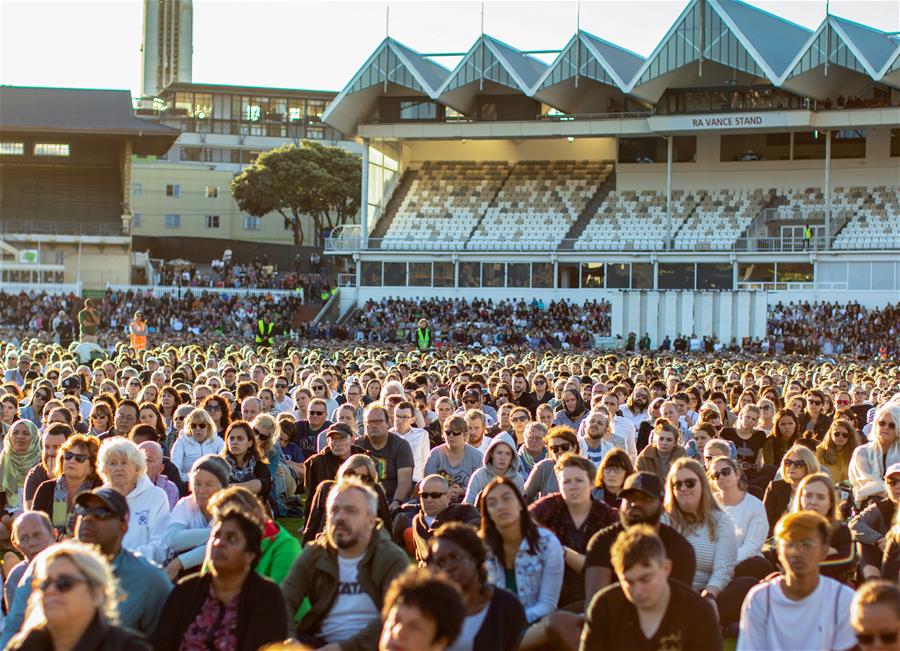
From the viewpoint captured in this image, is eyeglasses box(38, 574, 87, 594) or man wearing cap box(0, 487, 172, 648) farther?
man wearing cap box(0, 487, 172, 648)

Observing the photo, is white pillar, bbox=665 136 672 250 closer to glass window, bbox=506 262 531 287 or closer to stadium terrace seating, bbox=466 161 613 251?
stadium terrace seating, bbox=466 161 613 251

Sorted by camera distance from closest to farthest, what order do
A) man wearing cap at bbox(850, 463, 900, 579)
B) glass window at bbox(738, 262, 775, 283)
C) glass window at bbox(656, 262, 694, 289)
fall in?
man wearing cap at bbox(850, 463, 900, 579) < glass window at bbox(738, 262, 775, 283) < glass window at bbox(656, 262, 694, 289)

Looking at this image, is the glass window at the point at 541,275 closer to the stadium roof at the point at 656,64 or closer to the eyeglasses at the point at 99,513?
the stadium roof at the point at 656,64

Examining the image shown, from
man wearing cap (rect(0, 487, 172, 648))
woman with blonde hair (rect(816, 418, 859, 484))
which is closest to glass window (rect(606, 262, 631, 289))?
woman with blonde hair (rect(816, 418, 859, 484))

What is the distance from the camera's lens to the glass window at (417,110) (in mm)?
60156

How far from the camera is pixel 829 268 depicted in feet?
176

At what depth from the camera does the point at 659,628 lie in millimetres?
6055

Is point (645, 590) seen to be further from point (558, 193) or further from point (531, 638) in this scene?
point (558, 193)

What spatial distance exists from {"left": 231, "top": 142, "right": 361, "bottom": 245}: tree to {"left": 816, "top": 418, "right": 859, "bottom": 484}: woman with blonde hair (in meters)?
64.7

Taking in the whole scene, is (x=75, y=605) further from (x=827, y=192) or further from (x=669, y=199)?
(x=827, y=192)

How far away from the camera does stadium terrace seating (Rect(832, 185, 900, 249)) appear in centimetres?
5359

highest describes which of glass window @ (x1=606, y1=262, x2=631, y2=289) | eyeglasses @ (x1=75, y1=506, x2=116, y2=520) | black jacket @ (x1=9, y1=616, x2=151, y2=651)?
glass window @ (x1=606, y1=262, x2=631, y2=289)

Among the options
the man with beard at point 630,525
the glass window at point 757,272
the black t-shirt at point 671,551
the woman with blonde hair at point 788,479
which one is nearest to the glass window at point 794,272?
the glass window at point 757,272

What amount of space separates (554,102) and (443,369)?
118ft
